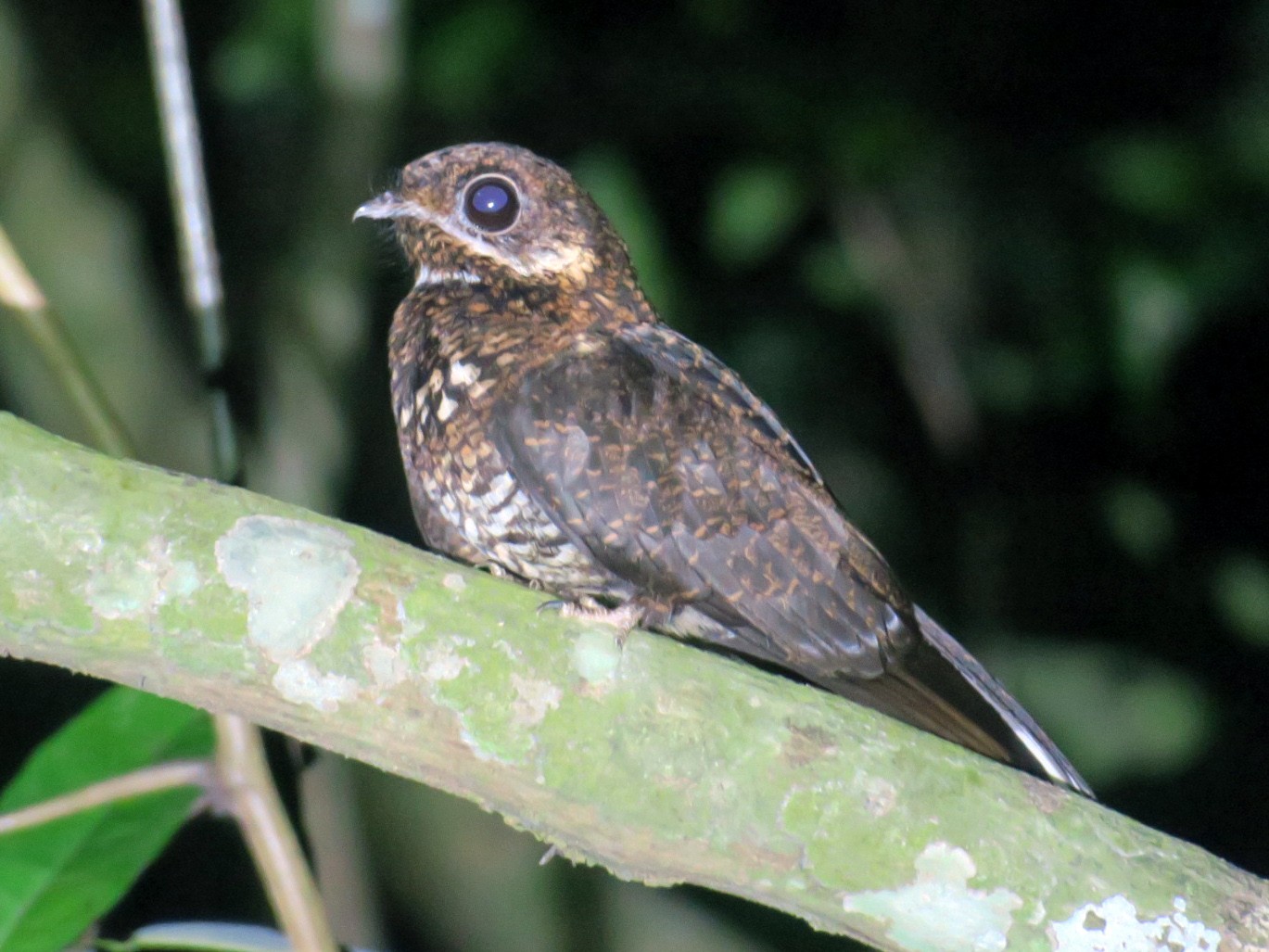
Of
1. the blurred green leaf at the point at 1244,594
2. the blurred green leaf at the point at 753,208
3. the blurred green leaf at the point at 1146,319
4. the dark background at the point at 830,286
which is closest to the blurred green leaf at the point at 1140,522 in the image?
the dark background at the point at 830,286

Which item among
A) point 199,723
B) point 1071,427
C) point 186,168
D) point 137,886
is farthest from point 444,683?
point 1071,427

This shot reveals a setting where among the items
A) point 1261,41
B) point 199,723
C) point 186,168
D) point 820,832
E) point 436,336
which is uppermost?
point 1261,41

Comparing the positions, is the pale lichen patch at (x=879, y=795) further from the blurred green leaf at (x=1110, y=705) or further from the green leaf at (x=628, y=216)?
the blurred green leaf at (x=1110, y=705)

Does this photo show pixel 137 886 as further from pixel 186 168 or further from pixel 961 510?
pixel 961 510

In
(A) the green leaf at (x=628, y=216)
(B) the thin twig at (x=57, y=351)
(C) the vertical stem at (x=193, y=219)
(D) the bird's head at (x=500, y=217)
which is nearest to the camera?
(B) the thin twig at (x=57, y=351)

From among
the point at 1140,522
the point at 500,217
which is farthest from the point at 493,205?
the point at 1140,522

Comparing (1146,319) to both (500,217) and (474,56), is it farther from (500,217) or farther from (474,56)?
(500,217)

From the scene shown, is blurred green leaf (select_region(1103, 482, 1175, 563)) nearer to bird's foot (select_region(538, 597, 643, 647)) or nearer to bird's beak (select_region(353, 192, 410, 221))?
bird's beak (select_region(353, 192, 410, 221))
